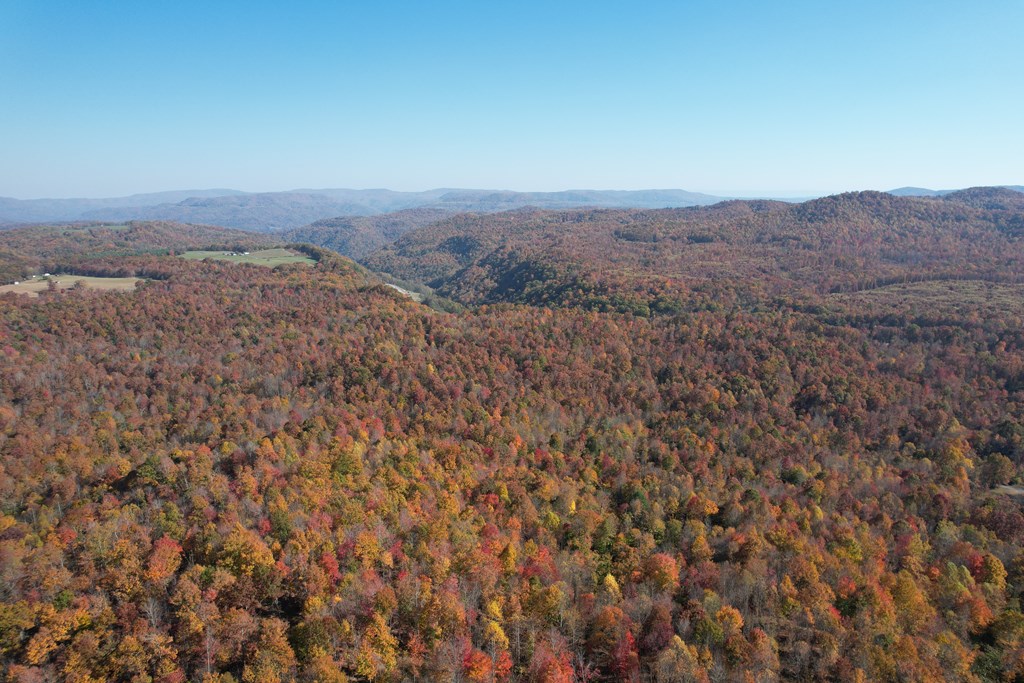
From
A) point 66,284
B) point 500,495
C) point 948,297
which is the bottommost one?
point 500,495

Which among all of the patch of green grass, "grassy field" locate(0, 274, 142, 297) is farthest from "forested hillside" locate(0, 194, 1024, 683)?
the patch of green grass

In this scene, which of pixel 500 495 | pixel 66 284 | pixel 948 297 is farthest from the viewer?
pixel 948 297

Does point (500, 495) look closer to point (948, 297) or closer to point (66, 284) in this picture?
point (66, 284)

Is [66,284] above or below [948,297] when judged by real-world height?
above

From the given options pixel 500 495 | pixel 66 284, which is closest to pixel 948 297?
pixel 500 495

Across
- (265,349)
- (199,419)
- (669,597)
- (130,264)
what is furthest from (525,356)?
(130,264)

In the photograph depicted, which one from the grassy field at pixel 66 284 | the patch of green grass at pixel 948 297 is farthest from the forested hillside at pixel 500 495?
the patch of green grass at pixel 948 297
